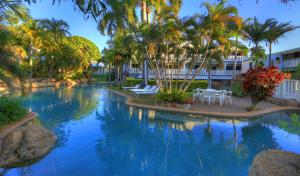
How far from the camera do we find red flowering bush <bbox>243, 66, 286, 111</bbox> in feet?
34.3

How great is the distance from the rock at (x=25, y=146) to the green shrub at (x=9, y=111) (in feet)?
6.28

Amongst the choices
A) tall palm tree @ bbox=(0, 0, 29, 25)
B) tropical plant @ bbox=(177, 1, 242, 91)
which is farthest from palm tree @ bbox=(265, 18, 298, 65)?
tall palm tree @ bbox=(0, 0, 29, 25)

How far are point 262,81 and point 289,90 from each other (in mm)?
5402

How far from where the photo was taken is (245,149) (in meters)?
6.39

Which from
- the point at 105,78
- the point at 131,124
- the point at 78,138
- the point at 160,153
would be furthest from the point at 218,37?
the point at 105,78

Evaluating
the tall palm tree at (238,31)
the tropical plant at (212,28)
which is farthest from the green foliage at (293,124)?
the tall palm tree at (238,31)

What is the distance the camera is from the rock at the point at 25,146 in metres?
5.26

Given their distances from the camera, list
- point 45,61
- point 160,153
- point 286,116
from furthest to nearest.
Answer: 1. point 45,61
2. point 286,116
3. point 160,153

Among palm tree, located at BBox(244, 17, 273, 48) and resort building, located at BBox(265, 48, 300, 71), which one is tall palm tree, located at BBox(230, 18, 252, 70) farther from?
resort building, located at BBox(265, 48, 300, 71)

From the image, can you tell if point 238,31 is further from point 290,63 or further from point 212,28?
point 290,63

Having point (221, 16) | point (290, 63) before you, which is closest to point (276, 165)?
point (221, 16)

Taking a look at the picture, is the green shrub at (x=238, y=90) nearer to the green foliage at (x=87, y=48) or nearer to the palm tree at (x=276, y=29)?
the palm tree at (x=276, y=29)

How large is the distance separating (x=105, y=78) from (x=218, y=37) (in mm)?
37062

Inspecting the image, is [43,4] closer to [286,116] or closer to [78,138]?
[78,138]
